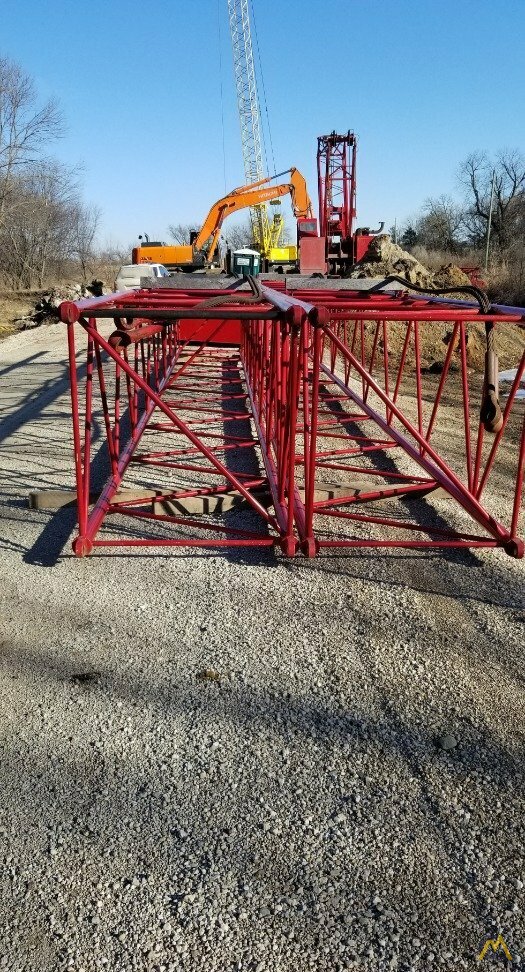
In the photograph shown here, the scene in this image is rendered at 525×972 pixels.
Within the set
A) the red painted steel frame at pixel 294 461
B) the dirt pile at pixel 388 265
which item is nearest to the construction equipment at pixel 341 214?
the dirt pile at pixel 388 265

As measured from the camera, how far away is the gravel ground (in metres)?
2.01

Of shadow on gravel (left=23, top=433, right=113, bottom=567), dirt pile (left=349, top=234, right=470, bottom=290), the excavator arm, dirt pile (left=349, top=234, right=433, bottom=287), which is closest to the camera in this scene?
shadow on gravel (left=23, top=433, right=113, bottom=567)

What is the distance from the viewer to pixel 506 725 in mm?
2871

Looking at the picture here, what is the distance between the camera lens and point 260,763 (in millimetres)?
2643

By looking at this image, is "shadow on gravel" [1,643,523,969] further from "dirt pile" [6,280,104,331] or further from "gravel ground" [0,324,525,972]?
"dirt pile" [6,280,104,331]

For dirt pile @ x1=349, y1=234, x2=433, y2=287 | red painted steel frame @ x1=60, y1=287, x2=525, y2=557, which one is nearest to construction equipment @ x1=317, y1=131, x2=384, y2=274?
dirt pile @ x1=349, y1=234, x2=433, y2=287

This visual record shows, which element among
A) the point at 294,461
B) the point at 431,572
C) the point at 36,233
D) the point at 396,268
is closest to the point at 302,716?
the point at 431,572

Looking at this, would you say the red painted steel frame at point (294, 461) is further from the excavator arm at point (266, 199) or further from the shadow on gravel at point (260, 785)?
the excavator arm at point (266, 199)

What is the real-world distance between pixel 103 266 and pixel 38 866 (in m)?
71.3

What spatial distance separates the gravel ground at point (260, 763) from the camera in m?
2.01
